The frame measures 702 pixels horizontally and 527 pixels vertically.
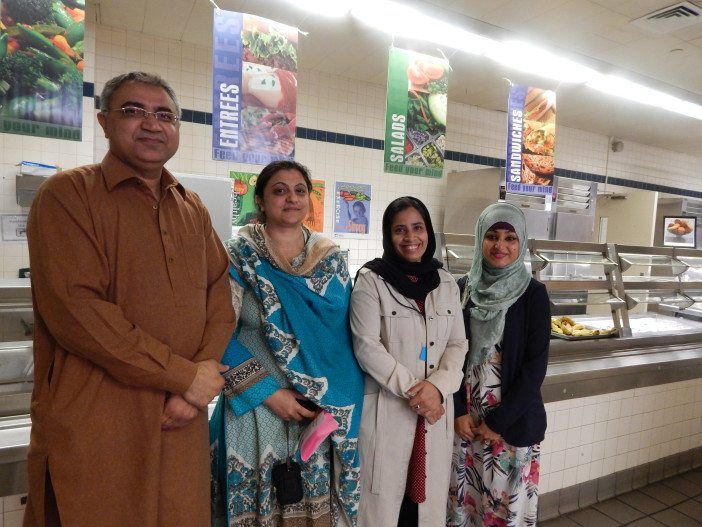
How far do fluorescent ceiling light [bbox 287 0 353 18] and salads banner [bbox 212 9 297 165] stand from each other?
95 centimetres

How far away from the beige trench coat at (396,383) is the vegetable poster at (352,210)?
3.54m

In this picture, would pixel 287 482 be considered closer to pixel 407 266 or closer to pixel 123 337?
pixel 123 337

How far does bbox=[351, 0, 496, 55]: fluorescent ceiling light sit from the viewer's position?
329cm

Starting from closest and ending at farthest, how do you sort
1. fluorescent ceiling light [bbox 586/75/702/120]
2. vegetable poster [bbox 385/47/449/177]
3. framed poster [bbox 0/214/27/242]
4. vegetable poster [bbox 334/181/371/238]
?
vegetable poster [bbox 385/47/449/177]
framed poster [bbox 0/214/27/242]
fluorescent ceiling light [bbox 586/75/702/120]
vegetable poster [bbox 334/181/371/238]

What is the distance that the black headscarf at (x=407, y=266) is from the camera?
1.81 metres

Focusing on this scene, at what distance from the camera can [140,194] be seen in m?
1.31

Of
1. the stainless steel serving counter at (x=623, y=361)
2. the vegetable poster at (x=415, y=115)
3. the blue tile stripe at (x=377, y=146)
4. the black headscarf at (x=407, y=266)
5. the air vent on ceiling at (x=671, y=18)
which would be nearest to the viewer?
the black headscarf at (x=407, y=266)

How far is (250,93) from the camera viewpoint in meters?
2.29

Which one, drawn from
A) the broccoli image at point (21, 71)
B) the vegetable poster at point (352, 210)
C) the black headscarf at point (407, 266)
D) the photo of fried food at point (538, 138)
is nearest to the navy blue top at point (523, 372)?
the black headscarf at point (407, 266)

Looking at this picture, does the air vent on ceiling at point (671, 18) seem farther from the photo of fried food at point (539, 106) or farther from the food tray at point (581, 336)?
the food tray at point (581, 336)

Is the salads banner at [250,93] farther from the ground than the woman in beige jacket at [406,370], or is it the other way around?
the salads banner at [250,93]

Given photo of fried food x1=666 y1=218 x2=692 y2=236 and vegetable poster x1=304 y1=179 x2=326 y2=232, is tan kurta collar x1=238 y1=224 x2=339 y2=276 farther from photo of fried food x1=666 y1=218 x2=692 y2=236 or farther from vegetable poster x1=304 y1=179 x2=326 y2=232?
photo of fried food x1=666 y1=218 x2=692 y2=236

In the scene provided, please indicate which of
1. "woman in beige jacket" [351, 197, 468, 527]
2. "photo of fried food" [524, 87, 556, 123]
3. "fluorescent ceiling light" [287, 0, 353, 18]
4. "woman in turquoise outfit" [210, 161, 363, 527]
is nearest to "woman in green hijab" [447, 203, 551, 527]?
"woman in beige jacket" [351, 197, 468, 527]

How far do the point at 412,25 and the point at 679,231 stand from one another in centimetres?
472
